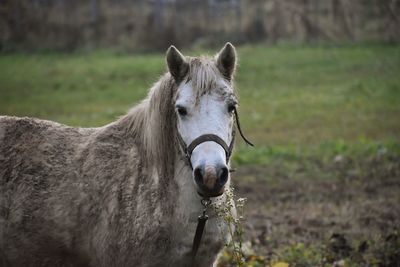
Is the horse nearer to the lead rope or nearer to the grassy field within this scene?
the lead rope

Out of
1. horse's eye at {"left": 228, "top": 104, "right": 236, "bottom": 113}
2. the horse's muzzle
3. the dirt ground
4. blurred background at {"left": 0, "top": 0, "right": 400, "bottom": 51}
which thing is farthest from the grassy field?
the horse's muzzle

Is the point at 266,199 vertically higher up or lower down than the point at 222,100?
higher up

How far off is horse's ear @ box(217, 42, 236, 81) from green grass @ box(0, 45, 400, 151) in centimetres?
785

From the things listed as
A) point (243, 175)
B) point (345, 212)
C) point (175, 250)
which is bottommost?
point (175, 250)

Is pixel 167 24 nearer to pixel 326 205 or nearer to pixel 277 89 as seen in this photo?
pixel 277 89

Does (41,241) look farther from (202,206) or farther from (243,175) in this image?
(243,175)

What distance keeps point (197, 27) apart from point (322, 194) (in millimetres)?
15981

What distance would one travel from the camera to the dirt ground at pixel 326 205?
6464mm

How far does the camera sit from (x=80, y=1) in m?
25.9

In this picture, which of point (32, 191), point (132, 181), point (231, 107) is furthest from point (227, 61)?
point (32, 191)

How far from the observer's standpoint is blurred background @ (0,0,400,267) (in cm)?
731

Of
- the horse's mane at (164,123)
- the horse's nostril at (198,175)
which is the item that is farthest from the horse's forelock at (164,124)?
the horse's nostril at (198,175)

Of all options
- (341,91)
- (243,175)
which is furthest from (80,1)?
(243,175)

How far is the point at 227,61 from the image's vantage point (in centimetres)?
427
